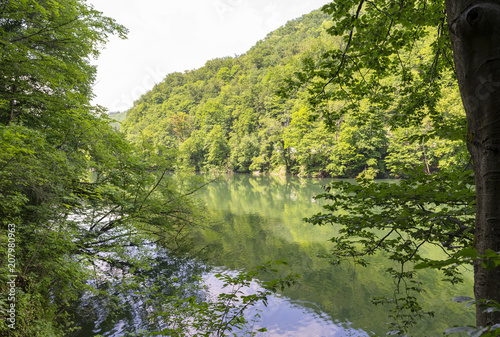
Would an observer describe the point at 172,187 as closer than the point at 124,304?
No

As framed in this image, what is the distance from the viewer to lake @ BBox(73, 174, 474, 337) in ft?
16.2

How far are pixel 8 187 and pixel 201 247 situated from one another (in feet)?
21.3

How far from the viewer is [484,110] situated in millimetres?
1227

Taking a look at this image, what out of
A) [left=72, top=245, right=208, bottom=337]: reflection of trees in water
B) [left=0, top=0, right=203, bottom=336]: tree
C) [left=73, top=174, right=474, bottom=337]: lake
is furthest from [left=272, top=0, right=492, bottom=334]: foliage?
[left=0, top=0, right=203, bottom=336]: tree

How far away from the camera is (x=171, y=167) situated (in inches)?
278

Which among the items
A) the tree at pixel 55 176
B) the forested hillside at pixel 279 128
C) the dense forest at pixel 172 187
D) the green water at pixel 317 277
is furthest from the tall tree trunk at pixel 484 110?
the tree at pixel 55 176

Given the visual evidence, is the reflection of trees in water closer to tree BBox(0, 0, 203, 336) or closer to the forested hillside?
tree BBox(0, 0, 203, 336)

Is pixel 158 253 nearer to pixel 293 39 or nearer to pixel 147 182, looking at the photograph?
pixel 147 182

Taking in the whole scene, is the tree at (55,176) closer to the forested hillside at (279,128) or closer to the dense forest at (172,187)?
the dense forest at (172,187)

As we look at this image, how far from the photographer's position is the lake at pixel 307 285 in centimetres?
494

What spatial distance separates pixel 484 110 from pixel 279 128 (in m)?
38.1

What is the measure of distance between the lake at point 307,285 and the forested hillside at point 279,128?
3154 millimetres

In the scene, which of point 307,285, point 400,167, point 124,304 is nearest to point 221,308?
point 400,167

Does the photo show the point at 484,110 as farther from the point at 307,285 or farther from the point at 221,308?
the point at 307,285
